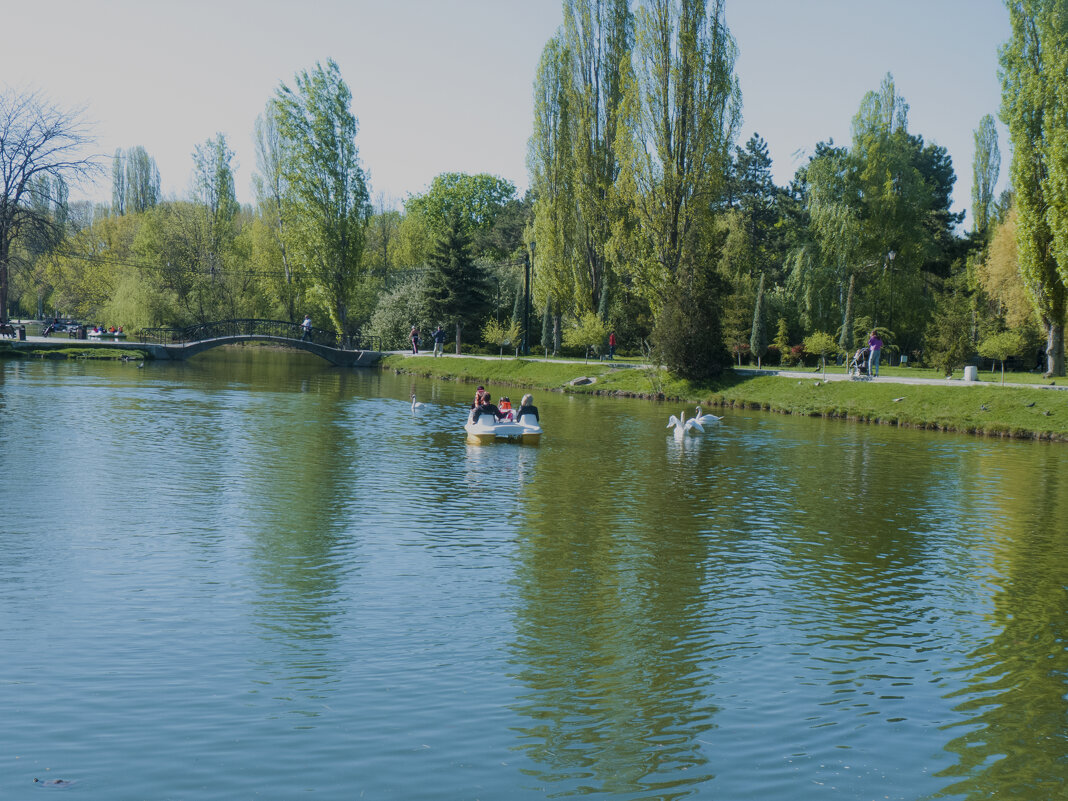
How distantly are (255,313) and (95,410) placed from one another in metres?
52.3

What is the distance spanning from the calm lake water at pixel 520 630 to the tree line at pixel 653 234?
25678 mm

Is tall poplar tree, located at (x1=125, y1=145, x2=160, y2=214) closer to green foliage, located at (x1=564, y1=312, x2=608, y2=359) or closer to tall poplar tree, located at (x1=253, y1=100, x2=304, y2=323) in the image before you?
tall poplar tree, located at (x1=253, y1=100, x2=304, y2=323)

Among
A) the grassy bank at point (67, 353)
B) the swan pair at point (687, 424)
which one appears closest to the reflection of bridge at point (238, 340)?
the grassy bank at point (67, 353)

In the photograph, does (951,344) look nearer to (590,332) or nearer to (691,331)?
(691,331)

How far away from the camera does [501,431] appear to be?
28.3 m

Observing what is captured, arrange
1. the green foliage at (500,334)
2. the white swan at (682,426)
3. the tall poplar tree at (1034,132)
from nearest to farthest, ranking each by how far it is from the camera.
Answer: the white swan at (682,426) → the tall poplar tree at (1034,132) → the green foliage at (500,334)

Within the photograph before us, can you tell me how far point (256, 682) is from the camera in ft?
29.6

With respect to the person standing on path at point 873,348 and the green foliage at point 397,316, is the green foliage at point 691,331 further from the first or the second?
the green foliage at point 397,316

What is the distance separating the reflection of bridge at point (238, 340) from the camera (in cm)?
6731

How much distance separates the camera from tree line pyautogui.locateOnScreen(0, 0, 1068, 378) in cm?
4678

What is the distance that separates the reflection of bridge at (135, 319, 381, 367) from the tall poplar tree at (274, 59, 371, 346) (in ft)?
9.42

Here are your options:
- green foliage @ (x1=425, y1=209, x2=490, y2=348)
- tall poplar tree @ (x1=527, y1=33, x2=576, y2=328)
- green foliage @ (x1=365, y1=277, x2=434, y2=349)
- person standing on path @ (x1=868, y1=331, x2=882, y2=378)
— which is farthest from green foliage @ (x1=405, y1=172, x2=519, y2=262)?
person standing on path @ (x1=868, y1=331, x2=882, y2=378)

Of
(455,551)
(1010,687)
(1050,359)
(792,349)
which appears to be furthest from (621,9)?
(1010,687)

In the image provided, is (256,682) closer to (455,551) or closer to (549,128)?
(455,551)
